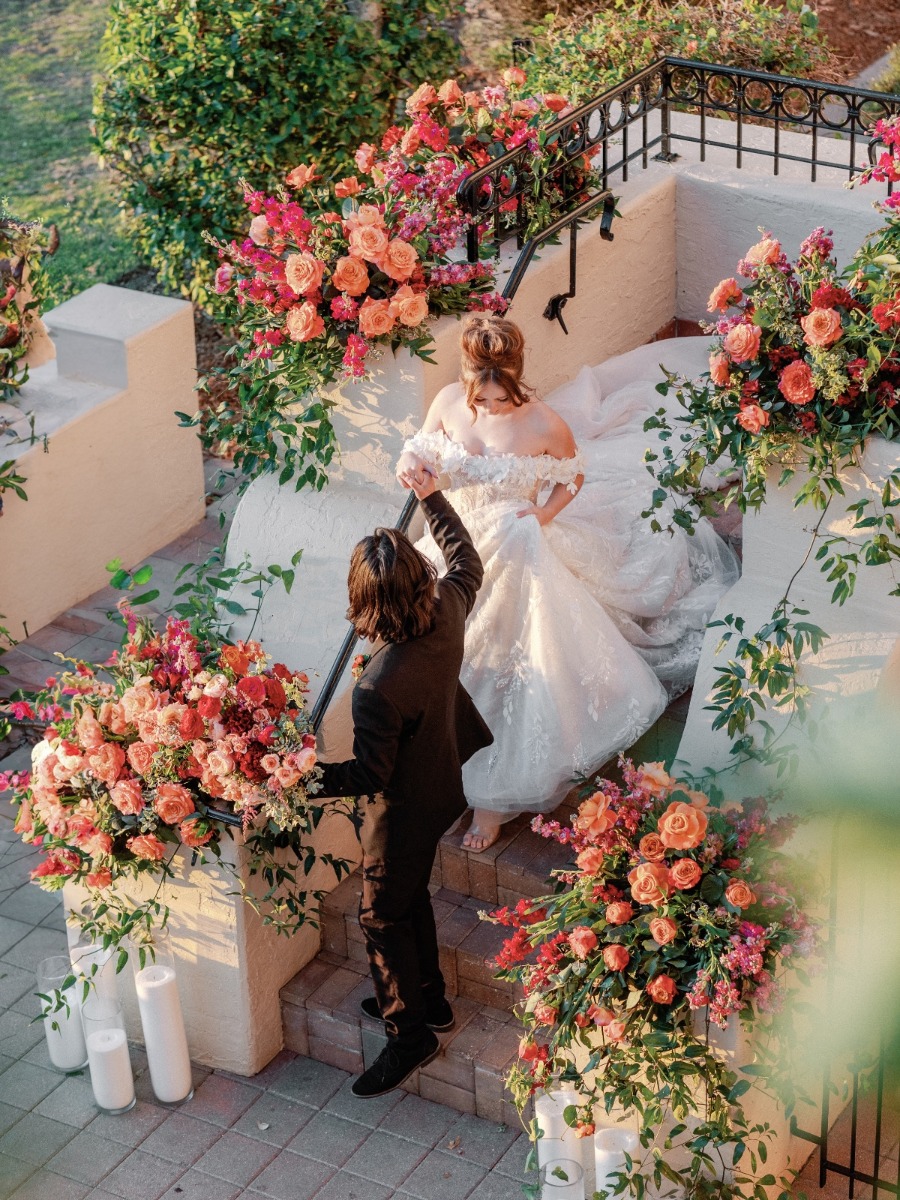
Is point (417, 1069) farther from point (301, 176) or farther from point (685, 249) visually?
point (685, 249)

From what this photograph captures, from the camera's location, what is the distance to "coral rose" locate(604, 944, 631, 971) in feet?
14.0

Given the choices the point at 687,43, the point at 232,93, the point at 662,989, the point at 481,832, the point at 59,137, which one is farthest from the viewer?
the point at 59,137

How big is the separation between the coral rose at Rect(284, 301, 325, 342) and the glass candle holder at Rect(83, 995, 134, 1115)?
92.4 inches

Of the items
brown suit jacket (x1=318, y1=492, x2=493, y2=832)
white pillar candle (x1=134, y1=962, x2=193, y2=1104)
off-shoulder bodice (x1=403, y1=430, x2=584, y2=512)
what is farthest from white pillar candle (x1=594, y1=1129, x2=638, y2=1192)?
off-shoulder bodice (x1=403, y1=430, x2=584, y2=512)

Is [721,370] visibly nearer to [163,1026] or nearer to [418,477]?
[418,477]

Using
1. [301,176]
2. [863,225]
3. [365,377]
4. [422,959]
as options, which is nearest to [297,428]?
[365,377]

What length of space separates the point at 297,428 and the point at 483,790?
5.29 ft

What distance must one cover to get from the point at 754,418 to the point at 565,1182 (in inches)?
87.9

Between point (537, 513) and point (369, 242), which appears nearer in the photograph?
point (537, 513)

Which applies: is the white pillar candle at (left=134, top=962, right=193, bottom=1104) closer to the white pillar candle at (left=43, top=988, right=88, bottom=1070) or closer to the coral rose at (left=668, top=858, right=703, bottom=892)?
the white pillar candle at (left=43, top=988, right=88, bottom=1070)

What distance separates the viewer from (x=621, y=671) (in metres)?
5.47

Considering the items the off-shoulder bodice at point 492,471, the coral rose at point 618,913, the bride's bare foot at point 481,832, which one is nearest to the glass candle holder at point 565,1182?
the coral rose at point 618,913

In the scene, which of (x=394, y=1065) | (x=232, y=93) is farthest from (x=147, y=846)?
(x=232, y=93)

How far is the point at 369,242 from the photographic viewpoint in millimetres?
5602
